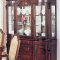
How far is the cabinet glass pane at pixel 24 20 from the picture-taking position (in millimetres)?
5070

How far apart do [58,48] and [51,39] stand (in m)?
0.34

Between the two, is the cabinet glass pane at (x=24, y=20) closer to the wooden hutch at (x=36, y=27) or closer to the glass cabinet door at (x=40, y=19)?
the wooden hutch at (x=36, y=27)

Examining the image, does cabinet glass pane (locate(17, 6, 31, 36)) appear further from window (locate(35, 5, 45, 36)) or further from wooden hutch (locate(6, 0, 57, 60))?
window (locate(35, 5, 45, 36))

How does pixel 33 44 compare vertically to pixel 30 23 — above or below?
below

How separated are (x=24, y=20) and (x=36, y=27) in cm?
40

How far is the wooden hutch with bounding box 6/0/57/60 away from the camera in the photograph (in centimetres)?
486

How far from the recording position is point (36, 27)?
16.4ft

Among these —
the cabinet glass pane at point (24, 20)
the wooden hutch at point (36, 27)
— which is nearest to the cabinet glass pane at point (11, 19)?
the wooden hutch at point (36, 27)

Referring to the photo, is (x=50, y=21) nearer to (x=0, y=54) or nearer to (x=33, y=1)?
(x=33, y=1)

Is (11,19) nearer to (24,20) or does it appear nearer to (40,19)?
(24,20)

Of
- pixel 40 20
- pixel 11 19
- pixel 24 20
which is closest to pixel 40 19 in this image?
pixel 40 20

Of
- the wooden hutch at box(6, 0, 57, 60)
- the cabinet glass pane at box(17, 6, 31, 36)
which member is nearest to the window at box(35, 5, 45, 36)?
the wooden hutch at box(6, 0, 57, 60)

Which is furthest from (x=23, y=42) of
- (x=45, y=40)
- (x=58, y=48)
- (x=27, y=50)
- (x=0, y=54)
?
(x=0, y=54)

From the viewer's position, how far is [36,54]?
4.99 meters
